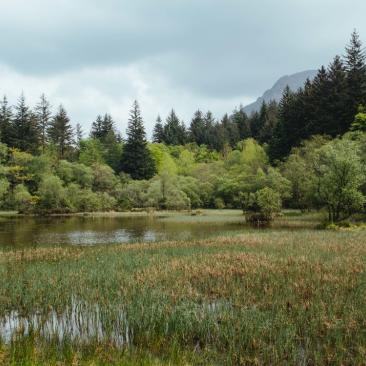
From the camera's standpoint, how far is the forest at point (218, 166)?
43.1 meters

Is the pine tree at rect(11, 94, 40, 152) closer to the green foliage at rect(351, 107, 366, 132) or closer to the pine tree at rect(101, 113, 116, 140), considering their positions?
the pine tree at rect(101, 113, 116, 140)

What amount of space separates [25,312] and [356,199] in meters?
31.4

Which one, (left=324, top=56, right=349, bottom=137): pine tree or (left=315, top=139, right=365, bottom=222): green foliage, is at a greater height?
(left=324, top=56, right=349, bottom=137): pine tree

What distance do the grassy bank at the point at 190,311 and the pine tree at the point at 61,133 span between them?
79406 mm

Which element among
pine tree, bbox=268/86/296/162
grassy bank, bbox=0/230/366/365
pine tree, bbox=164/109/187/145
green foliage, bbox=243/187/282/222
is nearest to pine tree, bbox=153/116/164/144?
pine tree, bbox=164/109/187/145

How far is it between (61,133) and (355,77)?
202 ft

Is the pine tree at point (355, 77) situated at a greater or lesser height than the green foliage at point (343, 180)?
greater

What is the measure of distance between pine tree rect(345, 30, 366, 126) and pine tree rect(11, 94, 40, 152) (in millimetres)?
54228

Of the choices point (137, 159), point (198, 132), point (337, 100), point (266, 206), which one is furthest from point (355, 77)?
point (198, 132)

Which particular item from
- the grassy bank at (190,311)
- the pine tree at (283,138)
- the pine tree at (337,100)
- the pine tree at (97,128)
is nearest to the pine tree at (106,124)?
the pine tree at (97,128)

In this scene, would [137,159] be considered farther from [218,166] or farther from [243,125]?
[243,125]

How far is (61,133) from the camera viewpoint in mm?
91438

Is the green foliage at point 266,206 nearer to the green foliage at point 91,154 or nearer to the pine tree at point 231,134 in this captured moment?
the green foliage at point 91,154

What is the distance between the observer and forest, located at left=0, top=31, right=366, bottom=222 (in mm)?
43094
